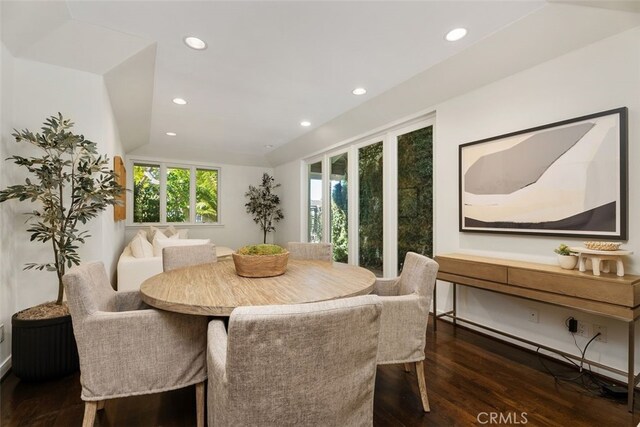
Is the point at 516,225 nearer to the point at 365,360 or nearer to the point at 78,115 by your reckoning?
the point at 365,360

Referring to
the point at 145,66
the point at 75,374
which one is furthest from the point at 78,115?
the point at 75,374

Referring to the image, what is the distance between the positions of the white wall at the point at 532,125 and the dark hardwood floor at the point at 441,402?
372 millimetres

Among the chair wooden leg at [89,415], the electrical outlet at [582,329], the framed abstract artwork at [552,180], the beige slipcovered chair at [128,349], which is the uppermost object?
the framed abstract artwork at [552,180]

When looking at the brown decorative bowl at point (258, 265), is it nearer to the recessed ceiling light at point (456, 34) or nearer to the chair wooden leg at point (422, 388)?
the chair wooden leg at point (422, 388)

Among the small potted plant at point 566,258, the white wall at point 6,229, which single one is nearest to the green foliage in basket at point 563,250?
the small potted plant at point 566,258

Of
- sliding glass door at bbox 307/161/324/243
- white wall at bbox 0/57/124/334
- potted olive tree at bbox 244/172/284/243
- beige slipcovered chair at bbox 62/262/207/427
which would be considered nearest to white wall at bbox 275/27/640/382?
beige slipcovered chair at bbox 62/262/207/427

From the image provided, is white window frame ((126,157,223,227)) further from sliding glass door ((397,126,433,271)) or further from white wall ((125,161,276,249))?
sliding glass door ((397,126,433,271))

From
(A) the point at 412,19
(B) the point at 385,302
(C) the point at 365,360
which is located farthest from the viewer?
(A) the point at 412,19

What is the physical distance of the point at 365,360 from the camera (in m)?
0.91

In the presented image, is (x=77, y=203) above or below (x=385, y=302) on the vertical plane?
above

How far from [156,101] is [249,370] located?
3.61m

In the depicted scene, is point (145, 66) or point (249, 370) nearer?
point (249, 370)

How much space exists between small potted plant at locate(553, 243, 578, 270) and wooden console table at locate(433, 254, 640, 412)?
6 centimetres

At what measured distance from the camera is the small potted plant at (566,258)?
2002 millimetres
